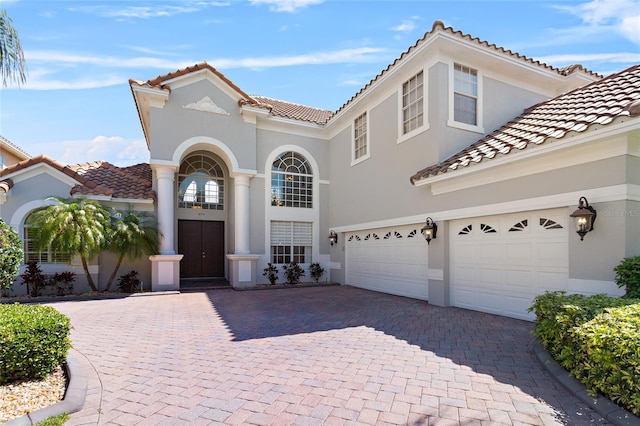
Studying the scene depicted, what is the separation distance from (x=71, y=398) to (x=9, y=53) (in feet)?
14.9

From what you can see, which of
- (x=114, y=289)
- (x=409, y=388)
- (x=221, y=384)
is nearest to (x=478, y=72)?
(x=409, y=388)

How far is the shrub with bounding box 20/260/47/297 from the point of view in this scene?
35.4ft

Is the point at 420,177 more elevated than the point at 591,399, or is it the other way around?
the point at 420,177

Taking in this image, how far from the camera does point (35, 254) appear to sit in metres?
11.3

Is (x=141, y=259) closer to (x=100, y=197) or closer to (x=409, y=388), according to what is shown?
(x=100, y=197)

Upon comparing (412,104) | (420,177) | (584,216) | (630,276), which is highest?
(412,104)

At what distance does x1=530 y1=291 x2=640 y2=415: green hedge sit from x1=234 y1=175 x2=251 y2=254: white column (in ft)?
34.9

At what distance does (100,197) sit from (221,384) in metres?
10.3

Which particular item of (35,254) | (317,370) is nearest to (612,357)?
(317,370)

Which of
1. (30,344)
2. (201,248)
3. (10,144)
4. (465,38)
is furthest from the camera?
(10,144)

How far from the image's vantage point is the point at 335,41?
903cm

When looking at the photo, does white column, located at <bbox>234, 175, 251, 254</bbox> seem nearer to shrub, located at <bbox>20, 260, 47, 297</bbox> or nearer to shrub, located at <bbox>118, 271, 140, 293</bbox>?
shrub, located at <bbox>118, 271, 140, 293</bbox>

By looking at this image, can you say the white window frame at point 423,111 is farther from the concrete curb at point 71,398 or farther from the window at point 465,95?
the concrete curb at point 71,398

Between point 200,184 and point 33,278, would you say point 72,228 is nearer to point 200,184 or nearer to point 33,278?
point 33,278
